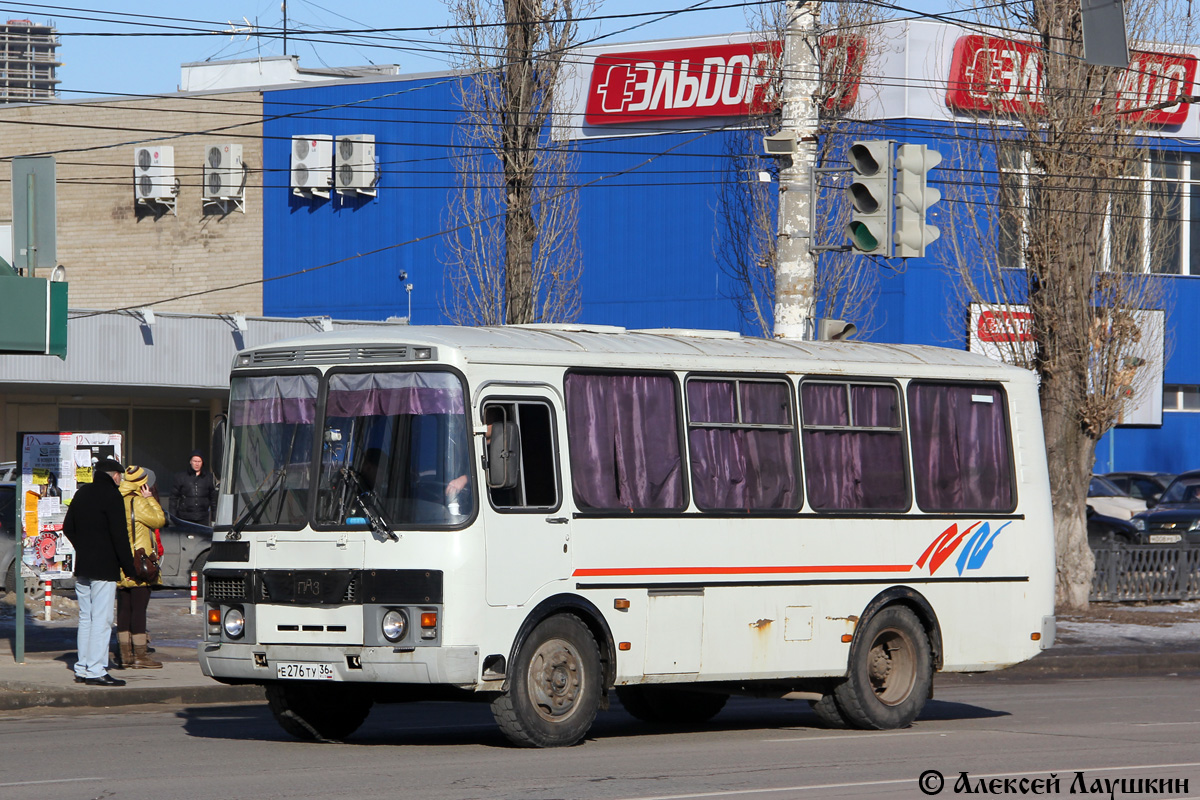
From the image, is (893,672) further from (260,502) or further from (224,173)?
(224,173)

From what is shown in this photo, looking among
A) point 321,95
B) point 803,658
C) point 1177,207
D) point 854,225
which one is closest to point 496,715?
point 803,658

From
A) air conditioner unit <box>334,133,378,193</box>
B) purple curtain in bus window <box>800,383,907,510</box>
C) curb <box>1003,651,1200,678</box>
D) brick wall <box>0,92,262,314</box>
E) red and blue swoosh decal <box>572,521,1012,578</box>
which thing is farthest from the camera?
brick wall <box>0,92,262,314</box>

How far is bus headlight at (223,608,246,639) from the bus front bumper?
0.07 m

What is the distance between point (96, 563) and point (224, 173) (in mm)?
36704

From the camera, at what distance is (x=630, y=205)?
41938 mm

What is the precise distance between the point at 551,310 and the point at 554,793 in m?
29.1

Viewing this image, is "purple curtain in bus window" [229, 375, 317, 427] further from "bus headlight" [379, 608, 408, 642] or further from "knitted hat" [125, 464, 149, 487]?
"knitted hat" [125, 464, 149, 487]

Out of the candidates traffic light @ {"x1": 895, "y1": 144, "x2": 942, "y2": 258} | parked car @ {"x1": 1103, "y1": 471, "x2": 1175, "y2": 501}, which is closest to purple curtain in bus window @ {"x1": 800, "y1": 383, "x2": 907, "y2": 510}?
traffic light @ {"x1": 895, "y1": 144, "x2": 942, "y2": 258}

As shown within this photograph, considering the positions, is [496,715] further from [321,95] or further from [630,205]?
[321,95]

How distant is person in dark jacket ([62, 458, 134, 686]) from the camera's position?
586 inches

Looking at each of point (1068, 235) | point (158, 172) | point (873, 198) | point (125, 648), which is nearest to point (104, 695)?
point (125, 648)

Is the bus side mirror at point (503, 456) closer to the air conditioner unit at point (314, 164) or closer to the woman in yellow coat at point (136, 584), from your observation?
the woman in yellow coat at point (136, 584)

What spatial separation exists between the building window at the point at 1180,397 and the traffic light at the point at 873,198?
29720 mm

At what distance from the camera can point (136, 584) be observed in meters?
16.2
